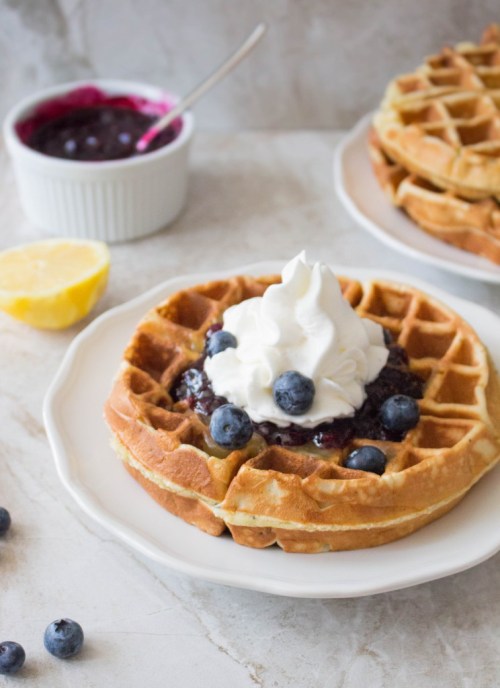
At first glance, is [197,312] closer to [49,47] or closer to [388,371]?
[388,371]

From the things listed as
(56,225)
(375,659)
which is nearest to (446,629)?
(375,659)

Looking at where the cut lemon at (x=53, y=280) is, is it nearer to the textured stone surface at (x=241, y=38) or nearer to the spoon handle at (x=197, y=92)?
the spoon handle at (x=197, y=92)

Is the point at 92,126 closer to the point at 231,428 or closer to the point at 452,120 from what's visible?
the point at 452,120

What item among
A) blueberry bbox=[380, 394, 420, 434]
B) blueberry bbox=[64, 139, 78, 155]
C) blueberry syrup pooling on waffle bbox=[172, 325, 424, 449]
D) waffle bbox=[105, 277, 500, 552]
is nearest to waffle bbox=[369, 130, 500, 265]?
waffle bbox=[105, 277, 500, 552]

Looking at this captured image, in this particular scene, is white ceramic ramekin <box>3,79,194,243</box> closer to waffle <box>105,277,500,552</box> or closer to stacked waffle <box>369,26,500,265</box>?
stacked waffle <box>369,26,500,265</box>

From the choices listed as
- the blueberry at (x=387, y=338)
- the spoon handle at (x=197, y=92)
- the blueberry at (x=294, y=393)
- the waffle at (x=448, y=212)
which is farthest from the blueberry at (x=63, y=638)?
the spoon handle at (x=197, y=92)

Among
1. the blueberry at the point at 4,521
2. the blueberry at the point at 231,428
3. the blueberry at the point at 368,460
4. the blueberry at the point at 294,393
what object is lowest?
the blueberry at the point at 4,521

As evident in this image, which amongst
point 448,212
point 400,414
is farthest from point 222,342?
point 448,212
